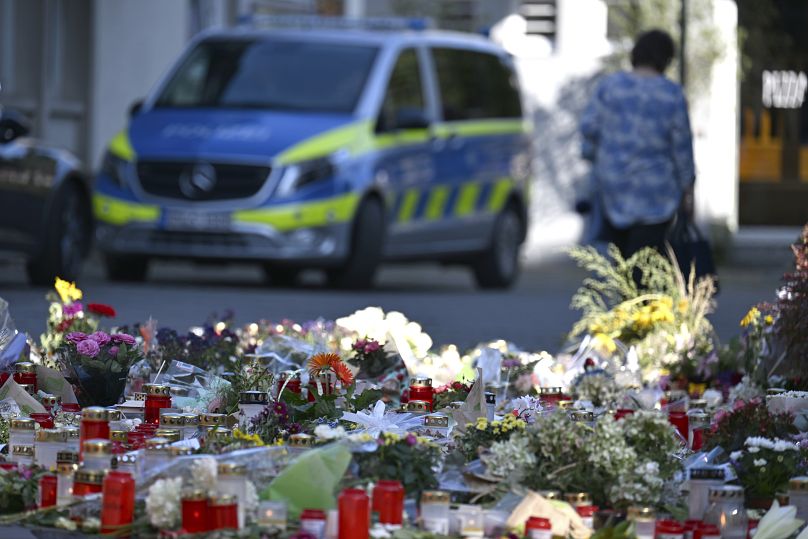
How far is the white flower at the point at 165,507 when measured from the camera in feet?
18.0

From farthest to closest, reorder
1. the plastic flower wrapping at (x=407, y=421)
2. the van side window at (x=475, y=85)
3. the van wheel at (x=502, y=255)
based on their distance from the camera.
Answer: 1. the van wheel at (x=502, y=255)
2. the van side window at (x=475, y=85)
3. the plastic flower wrapping at (x=407, y=421)

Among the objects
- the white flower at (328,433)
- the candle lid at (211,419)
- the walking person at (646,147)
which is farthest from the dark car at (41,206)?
the white flower at (328,433)

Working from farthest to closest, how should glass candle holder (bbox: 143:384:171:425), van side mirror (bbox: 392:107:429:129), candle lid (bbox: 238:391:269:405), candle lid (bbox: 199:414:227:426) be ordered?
van side mirror (bbox: 392:107:429:129) < glass candle holder (bbox: 143:384:171:425) < candle lid (bbox: 238:391:269:405) < candle lid (bbox: 199:414:227:426)

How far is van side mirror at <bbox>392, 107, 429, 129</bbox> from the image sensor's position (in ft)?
58.3

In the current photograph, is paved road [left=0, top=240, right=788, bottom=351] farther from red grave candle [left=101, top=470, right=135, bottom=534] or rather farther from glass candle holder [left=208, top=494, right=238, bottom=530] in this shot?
glass candle holder [left=208, top=494, right=238, bottom=530]

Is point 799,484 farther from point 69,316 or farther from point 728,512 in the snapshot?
point 69,316

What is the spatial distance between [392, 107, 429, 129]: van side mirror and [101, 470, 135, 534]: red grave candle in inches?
485

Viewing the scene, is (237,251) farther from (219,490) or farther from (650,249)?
(219,490)

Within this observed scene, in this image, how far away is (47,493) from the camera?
5906 mm

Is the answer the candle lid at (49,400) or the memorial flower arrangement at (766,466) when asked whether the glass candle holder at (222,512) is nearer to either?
the memorial flower arrangement at (766,466)

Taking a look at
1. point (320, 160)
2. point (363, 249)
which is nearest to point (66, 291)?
point (320, 160)

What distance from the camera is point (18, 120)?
598 inches

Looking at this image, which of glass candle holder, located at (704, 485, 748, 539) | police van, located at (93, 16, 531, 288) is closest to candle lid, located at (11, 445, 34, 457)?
glass candle holder, located at (704, 485, 748, 539)

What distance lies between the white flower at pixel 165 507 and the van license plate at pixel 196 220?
36.8 feet
